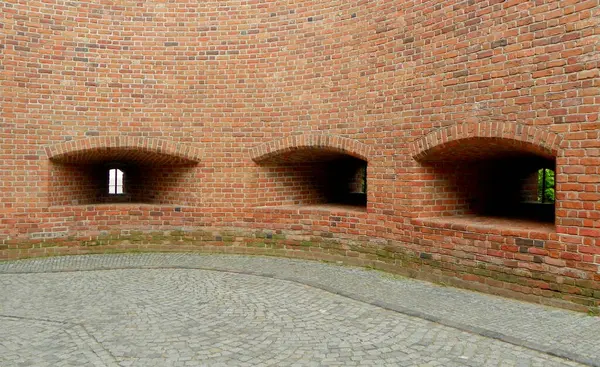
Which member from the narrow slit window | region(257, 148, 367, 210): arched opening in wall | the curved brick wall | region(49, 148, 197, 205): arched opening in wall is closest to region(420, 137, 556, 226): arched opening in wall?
the curved brick wall

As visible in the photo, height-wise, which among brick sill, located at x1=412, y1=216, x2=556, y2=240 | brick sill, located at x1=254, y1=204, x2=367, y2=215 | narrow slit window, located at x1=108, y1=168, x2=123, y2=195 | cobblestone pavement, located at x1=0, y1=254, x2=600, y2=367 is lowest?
cobblestone pavement, located at x1=0, y1=254, x2=600, y2=367

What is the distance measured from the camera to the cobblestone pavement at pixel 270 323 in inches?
147

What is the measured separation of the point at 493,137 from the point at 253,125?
13.4ft

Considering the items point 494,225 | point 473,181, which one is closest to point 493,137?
point 494,225

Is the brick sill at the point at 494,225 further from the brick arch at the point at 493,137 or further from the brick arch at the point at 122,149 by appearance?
the brick arch at the point at 122,149

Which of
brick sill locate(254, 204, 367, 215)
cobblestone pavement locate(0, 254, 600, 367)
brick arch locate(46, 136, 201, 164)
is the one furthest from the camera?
brick arch locate(46, 136, 201, 164)

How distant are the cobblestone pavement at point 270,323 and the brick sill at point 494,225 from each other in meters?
0.76

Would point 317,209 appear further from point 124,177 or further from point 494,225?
point 124,177

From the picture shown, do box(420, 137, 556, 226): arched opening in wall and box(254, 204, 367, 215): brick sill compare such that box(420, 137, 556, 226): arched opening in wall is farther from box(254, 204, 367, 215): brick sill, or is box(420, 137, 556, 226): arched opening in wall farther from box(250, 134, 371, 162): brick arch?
box(254, 204, 367, 215): brick sill

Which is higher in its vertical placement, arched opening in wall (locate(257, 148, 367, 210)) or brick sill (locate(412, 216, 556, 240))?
arched opening in wall (locate(257, 148, 367, 210))

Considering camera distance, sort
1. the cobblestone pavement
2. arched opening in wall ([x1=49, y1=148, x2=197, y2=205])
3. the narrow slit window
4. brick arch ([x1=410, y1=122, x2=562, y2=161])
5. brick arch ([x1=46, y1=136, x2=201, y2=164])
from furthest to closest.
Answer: the narrow slit window < arched opening in wall ([x1=49, y1=148, x2=197, y2=205]) < brick arch ([x1=46, y1=136, x2=201, y2=164]) < brick arch ([x1=410, y1=122, x2=562, y2=161]) < the cobblestone pavement

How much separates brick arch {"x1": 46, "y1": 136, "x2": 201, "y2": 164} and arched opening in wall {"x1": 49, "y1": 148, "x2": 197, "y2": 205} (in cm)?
2

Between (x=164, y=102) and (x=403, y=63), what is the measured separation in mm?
4146

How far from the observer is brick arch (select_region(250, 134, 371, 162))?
721 centimetres
